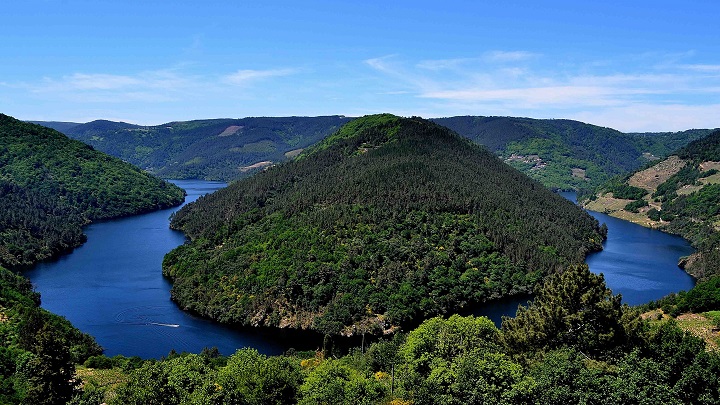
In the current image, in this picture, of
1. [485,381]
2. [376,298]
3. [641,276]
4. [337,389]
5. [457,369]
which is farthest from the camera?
[641,276]

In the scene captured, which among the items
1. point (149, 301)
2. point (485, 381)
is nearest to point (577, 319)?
point (485, 381)

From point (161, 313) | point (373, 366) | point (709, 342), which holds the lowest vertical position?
point (161, 313)

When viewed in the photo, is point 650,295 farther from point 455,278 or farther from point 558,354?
point 558,354

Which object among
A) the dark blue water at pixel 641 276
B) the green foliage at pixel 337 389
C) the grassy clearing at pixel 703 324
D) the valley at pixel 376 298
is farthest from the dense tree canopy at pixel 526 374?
the dark blue water at pixel 641 276

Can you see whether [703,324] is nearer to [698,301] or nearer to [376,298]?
[698,301]

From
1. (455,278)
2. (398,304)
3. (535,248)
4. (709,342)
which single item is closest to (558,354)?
(709,342)
